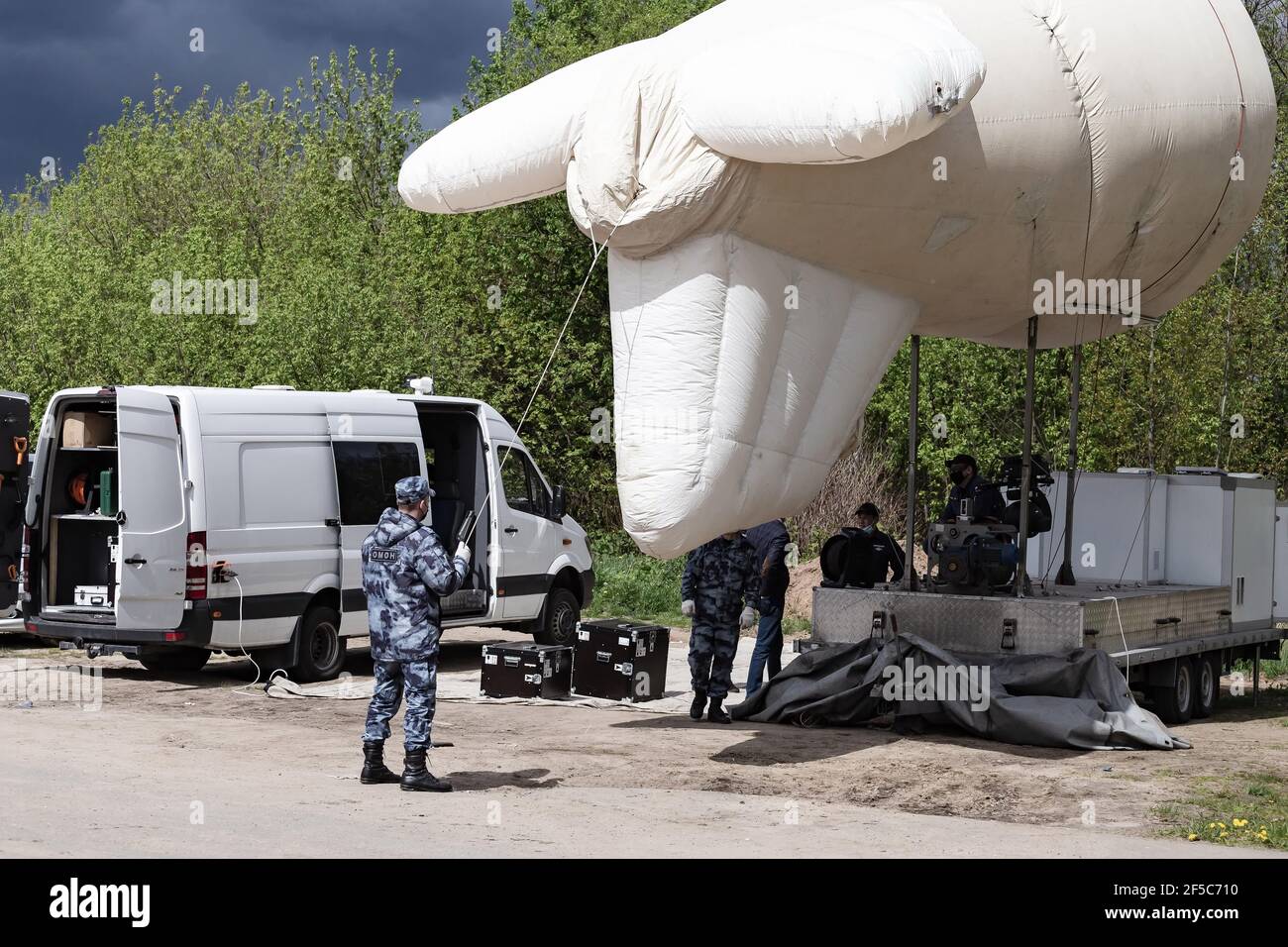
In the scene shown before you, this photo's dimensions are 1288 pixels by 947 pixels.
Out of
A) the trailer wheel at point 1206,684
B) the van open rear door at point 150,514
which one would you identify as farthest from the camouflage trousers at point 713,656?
the van open rear door at point 150,514

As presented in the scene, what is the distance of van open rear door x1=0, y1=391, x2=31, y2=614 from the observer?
54.1 ft

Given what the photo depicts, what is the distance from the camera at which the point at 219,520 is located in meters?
14.1

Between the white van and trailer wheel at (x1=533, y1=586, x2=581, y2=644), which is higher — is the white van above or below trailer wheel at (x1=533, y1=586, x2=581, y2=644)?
above

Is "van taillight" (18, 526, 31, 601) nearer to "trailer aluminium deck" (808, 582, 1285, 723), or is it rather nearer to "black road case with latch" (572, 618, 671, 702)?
"black road case with latch" (572, 618, 671, 702)

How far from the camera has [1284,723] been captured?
13.9 m

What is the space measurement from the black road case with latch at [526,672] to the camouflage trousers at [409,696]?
4.49 metres

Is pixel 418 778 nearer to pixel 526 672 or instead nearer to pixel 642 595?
pixel 526 672

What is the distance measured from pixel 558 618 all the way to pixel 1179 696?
286 inches

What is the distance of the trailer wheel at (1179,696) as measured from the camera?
43.8ft

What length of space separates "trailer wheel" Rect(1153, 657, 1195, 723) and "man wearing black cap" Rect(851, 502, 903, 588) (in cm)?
248

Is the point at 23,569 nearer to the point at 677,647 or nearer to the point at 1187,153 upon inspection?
the point at 677,647

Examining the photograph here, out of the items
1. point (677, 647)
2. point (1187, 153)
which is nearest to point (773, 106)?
point (1187, 153)

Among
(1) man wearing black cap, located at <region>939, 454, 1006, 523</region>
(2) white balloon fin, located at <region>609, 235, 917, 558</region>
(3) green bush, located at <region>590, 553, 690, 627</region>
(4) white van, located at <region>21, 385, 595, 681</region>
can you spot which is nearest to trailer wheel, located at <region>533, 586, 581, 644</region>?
(4) white van, located at <region>21, 385, 595, 681</region>

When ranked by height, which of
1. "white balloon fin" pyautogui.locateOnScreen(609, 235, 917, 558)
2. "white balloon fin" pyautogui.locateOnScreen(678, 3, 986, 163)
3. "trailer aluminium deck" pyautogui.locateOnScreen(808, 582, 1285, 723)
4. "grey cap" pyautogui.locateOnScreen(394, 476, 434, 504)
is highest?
"white balloon fin" pyautogui.locateOnScreen(678, 3, 986, 163)
